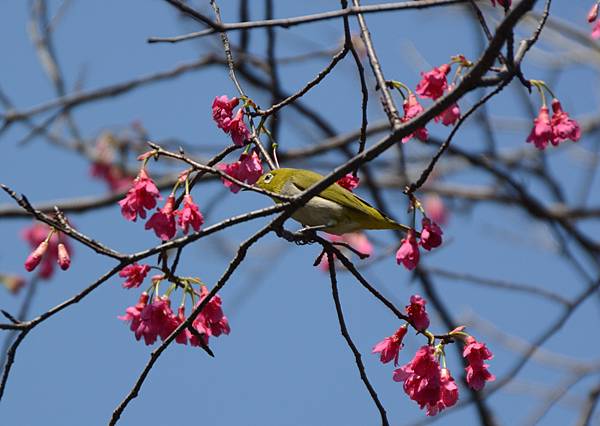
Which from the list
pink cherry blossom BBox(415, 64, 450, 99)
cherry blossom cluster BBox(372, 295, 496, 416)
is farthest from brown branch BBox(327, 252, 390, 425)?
pink cherry blossom BBox(415, 64, 450, 99)

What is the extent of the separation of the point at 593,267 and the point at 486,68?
503cm

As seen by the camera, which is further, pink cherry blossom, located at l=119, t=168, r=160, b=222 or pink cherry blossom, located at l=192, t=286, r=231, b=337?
pink cherry blossom, located at l=192, t=286, r=231, b=337

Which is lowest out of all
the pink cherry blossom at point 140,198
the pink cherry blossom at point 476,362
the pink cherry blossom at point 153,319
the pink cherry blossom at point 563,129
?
the pink cherry blossom at point 476,362

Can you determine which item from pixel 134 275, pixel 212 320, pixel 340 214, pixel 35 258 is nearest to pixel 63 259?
pixel 35 258

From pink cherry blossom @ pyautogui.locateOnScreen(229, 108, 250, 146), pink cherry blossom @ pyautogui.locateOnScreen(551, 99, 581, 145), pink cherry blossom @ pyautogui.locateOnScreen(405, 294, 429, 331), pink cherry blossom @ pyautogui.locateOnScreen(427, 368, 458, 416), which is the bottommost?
pink cherry blossom @ pyautogui.locateOnScreen(427, 368, 458, 416)

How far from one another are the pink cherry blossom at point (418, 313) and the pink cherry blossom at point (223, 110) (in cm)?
75

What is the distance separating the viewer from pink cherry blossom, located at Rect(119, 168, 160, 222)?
2707mm

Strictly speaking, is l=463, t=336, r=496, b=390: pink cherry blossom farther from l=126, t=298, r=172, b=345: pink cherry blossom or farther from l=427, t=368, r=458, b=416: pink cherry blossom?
l=126, t=298, r=172, b=345: pink cherry blossom

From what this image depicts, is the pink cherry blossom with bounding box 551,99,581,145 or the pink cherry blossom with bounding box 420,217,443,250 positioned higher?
the pink cherry blossom with bounding box 551,99,581,145

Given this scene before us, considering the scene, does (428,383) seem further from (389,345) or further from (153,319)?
(153,319)

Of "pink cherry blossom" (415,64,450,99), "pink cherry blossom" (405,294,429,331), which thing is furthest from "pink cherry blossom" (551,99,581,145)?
"pink cherry blossom" (405,294,429,331)

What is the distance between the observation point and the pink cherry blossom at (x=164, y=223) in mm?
2674

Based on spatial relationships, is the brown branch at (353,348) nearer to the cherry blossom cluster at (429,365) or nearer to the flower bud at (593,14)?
the cherry blossom cluster at (429,365)

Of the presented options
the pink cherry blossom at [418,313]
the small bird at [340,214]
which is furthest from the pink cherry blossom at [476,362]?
the small bird at [340,214]
